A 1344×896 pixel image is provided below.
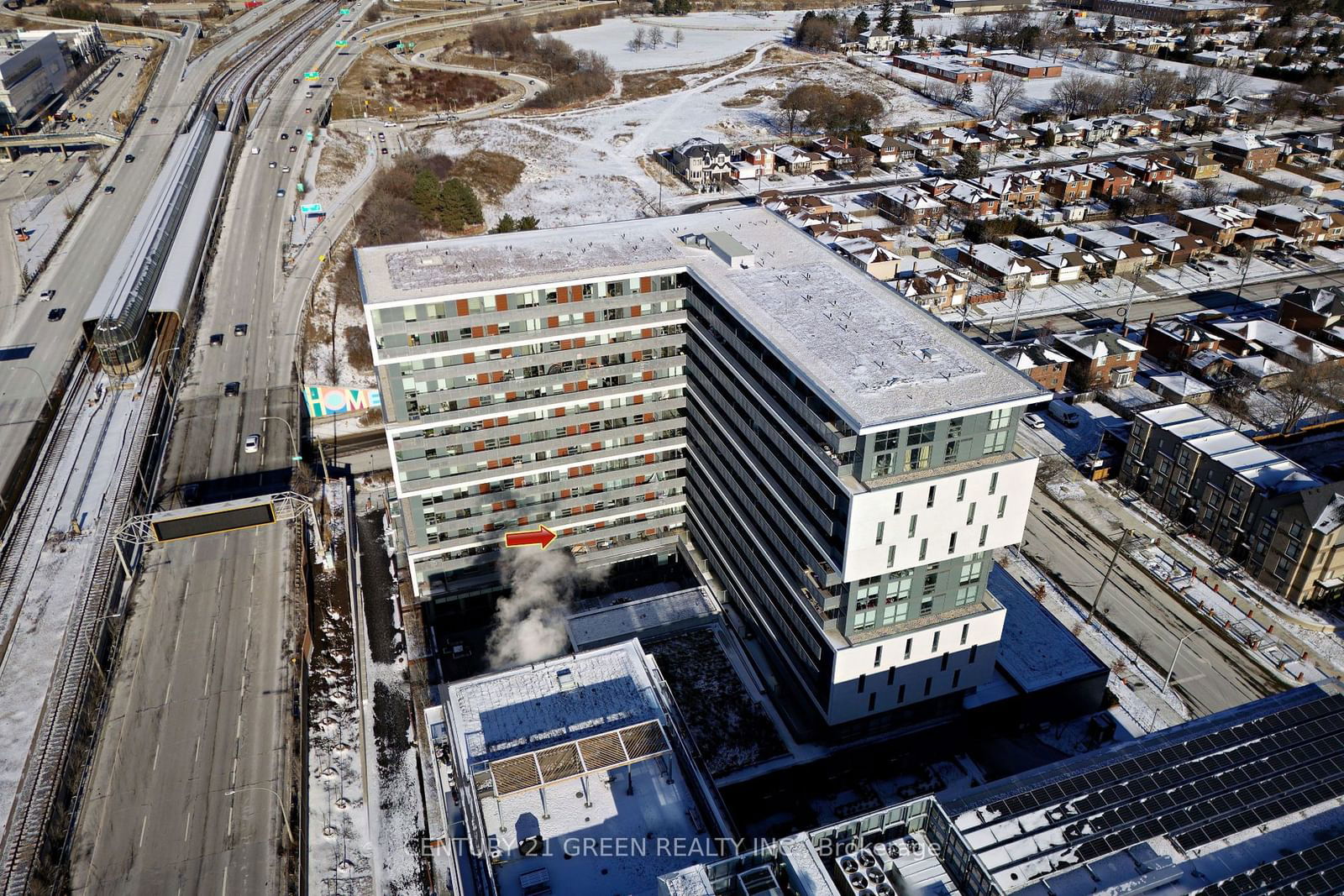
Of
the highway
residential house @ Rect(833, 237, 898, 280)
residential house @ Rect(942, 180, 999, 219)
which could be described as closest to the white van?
residential house @ Rect(833, 237, 898, 280)

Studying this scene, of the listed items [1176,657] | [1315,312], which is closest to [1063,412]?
[1176,657]

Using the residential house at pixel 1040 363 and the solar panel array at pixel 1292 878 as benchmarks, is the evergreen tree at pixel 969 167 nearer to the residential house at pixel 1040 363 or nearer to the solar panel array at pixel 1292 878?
the residential house at pixel 1040 363

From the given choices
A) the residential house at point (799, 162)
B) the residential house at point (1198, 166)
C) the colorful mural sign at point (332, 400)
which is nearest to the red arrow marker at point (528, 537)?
the colorful mural sign at point (332, 400)

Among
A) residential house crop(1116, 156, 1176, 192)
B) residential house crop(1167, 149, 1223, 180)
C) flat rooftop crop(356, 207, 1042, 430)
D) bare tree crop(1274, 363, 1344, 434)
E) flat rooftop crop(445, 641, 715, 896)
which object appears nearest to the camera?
flat rooftop crop(445, 641, 715, 896)

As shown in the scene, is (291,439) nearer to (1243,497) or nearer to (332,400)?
(332,400)

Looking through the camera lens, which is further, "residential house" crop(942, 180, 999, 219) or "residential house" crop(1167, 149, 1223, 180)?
"residential house" crop(1167, 149, 1223, 180)

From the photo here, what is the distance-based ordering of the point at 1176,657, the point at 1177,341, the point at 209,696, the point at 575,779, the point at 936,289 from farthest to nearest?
the point at 936,289 → the point at 1177,341 → the point at 1176,657 → the point at 209,696 → the point at 575,779

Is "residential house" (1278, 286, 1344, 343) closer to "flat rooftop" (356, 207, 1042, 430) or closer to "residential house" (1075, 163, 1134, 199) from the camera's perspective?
"residential house" (1075, 163, 1134, 199)
